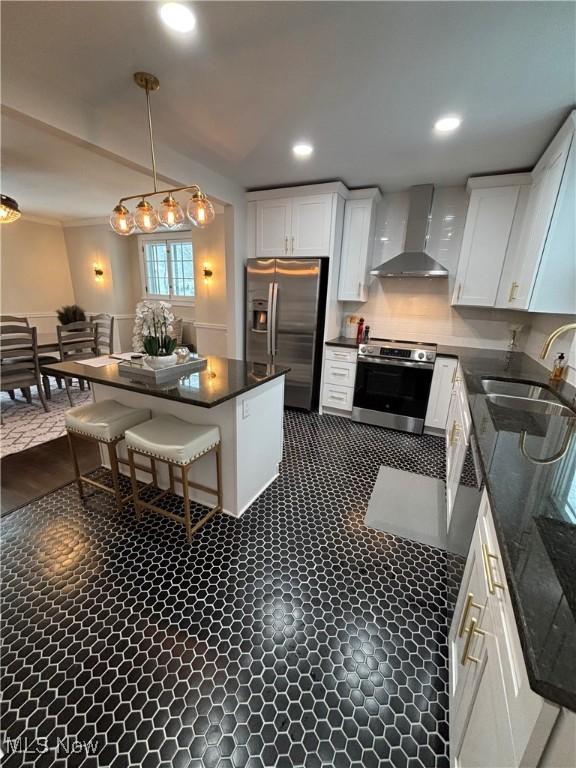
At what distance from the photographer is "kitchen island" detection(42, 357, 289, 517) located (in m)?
1.83

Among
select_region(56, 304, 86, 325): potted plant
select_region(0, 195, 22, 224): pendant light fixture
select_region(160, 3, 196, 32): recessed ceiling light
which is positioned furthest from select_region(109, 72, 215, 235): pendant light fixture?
select_region(56, 304, 86, 325): potted plant

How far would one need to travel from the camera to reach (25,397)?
4129 mm

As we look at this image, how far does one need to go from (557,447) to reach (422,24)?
6.42ft

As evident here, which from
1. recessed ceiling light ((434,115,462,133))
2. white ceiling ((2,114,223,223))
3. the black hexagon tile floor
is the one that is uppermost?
white ceiling ((2,114,223,223))

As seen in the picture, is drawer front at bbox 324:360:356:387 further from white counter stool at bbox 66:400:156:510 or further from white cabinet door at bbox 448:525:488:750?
white cabinet door at bbox 448:525:488:750

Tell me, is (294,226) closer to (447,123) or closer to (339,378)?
(447,123)

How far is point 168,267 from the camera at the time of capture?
19.4 feet

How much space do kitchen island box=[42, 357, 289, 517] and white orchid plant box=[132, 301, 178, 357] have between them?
0.24 m

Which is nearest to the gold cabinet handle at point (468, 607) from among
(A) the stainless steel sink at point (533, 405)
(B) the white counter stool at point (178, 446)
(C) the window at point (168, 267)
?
(A) the stainless steel sink at point (533, 405)

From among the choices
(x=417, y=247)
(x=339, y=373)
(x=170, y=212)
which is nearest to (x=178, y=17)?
(x=170, y=212)

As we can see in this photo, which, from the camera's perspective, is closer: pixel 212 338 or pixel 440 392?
pixel 440 392

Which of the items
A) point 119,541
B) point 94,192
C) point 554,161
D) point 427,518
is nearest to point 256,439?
point 119,541

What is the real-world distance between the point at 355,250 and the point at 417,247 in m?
0.69

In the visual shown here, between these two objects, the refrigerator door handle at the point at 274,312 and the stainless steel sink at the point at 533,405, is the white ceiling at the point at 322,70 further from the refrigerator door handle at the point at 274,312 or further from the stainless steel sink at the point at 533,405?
the stainless steel sink at the point at 533,405
